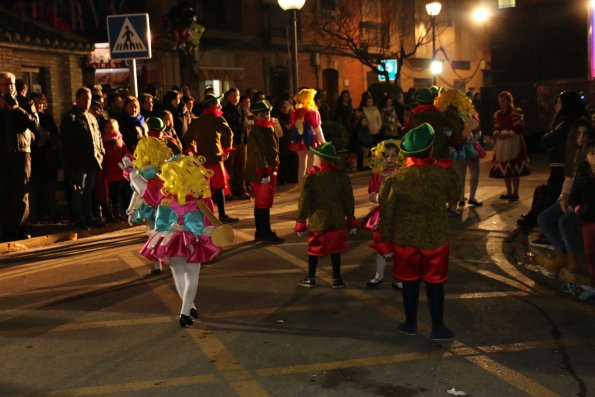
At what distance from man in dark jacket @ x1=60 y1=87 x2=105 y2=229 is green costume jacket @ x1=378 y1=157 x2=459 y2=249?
661cm

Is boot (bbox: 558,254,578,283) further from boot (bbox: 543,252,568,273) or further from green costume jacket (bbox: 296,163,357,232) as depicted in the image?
green costume jacket (bbox: 296,163,357,232)

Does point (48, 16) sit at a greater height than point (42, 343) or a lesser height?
greater

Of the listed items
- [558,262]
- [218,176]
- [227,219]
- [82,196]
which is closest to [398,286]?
[558,262]

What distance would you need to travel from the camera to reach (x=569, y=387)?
5285 millimetres

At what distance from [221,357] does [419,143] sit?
216 cm

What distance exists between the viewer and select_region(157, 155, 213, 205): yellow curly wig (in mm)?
6832

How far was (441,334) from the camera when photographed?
21.0 feet

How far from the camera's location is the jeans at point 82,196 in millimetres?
12062

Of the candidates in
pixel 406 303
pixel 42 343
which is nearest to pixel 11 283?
pixel 42 343

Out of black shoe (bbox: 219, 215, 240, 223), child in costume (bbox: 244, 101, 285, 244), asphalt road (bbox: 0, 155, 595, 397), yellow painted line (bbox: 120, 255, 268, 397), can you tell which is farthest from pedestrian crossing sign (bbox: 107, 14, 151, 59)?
yellow painted line (bbox: 120, 255, 268, 397)

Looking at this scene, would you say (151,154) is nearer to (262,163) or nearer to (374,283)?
(374,283)

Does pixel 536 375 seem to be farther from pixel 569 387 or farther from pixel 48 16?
pixel 48 16

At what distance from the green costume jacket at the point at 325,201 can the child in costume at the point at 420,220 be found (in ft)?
4.95

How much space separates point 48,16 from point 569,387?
17.3 metres
